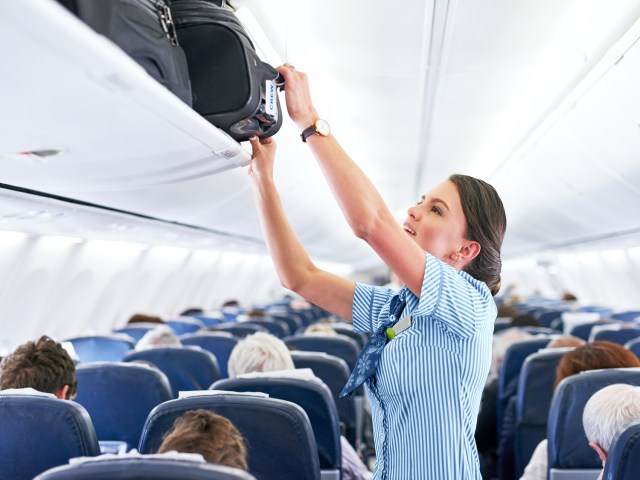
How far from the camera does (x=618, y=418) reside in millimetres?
2420

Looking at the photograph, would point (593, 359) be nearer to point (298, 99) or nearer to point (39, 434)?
point (298, 99)

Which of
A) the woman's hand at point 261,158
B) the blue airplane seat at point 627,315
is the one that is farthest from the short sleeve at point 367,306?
the blue airplane seat at point 627,315

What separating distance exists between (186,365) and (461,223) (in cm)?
308

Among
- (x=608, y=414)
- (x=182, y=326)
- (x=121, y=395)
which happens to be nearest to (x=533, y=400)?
(x=608, y=414)

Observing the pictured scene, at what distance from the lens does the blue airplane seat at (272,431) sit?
239cm

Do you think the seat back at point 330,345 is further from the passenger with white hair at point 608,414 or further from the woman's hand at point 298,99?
the woman's hand at point 298,99

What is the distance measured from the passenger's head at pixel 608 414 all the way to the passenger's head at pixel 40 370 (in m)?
2.04

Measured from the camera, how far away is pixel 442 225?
2107mm

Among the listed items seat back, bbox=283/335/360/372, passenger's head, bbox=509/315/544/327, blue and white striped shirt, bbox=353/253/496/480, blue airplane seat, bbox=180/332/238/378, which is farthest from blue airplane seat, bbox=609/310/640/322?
blue and white striped shirt, bbox=353/253/496/480

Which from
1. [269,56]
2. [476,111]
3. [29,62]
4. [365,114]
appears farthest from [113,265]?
[29,62]

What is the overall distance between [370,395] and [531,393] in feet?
8.41

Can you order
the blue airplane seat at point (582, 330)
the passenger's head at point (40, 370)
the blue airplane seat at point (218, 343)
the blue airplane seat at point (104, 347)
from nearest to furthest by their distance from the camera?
1. the passenger's head at point (40, 370)
2. the blue airplane seat at point (218, 343)
3. the blue airplane seat at point (104, 347)
4. the blue airplane seat at point (582, 330)

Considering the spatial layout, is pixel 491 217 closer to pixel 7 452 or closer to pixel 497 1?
pixel 7 452

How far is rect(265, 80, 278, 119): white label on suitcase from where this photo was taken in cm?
245
